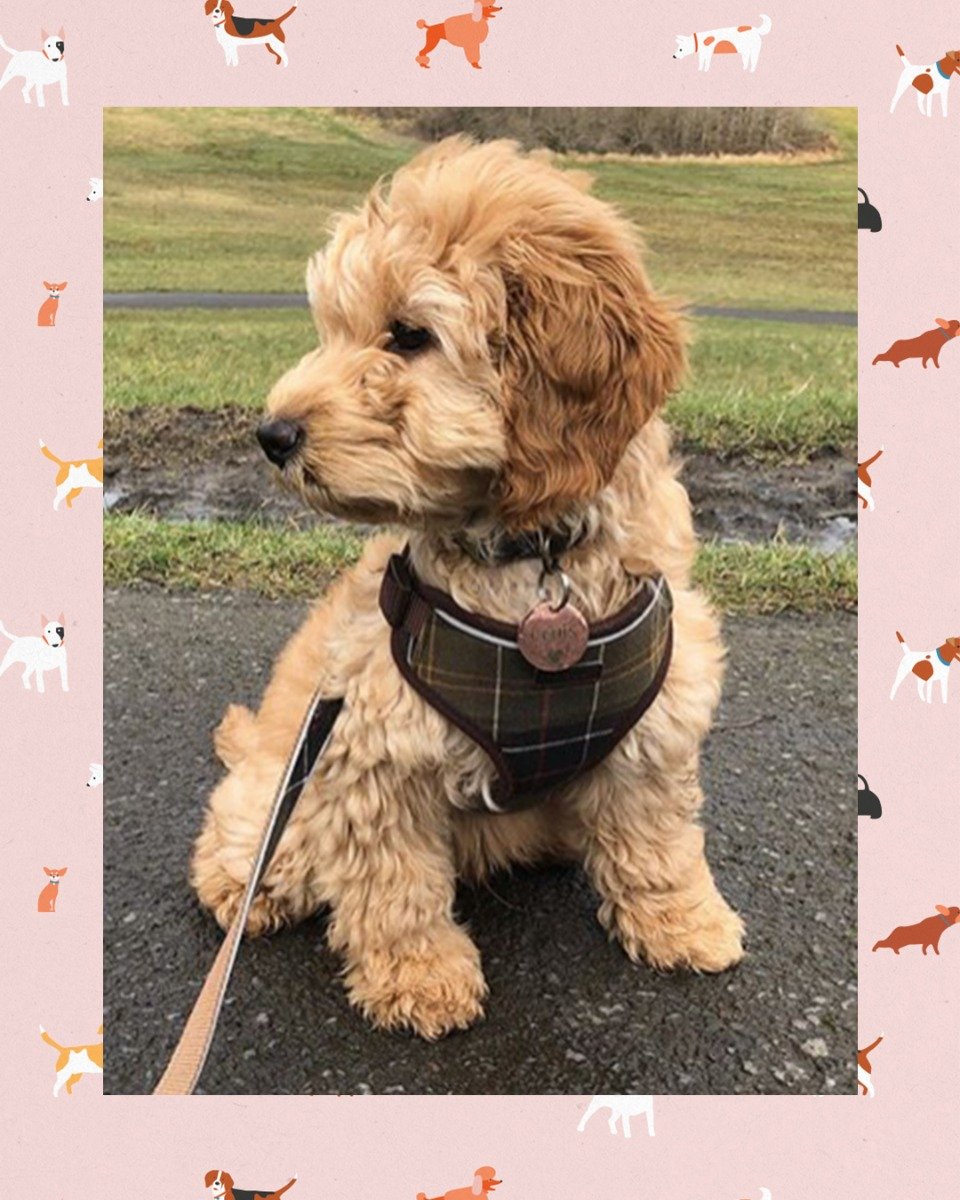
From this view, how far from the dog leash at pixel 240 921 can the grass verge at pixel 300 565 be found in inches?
89.8

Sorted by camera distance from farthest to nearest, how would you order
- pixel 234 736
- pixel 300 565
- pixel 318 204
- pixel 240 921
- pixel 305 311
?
1. pixel 300 565
2. pixel 318 204
3. pixel 305 311
4. pixel 234 736
5. pixel 240 921

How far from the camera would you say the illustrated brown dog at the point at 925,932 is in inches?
101

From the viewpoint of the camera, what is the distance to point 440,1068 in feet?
8.10

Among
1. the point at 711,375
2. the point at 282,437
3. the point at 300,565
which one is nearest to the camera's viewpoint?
the point at 282,437

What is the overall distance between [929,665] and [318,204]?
338 cm

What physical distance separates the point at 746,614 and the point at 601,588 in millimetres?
2416

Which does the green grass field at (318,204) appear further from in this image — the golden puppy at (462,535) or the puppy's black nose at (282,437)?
the puppy's black nose at (282,437)

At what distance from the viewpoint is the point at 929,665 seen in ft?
8.62

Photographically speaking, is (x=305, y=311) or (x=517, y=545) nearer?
(x=517, y=545)
